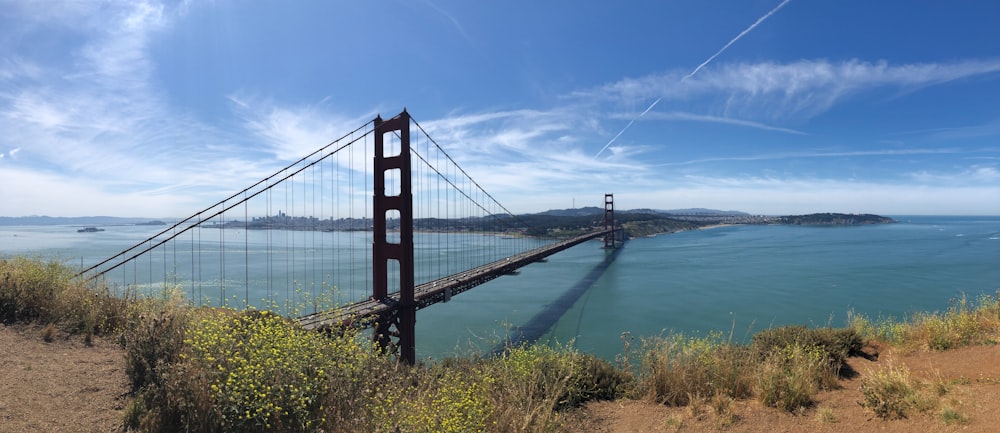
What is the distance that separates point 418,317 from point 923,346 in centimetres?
2125

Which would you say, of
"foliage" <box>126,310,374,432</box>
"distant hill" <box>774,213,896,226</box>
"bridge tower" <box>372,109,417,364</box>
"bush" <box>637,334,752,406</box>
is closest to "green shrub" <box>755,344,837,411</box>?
"bush" <box>637,334,752,406</box>

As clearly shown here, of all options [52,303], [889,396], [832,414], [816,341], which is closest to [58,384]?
[52,303]

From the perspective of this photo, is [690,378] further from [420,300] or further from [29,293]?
[420,300]

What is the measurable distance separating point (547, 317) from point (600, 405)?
20.3 meters

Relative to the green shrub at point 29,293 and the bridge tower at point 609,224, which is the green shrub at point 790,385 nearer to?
the green shrub at point 29,293

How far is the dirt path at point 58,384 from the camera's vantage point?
12.8 feet

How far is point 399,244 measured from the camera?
16406 millimetres

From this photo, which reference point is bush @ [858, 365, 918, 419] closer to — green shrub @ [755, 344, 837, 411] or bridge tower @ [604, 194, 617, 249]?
green shrub @ [755, 344, 837, 411]

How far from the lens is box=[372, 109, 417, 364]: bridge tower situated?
15.8 m

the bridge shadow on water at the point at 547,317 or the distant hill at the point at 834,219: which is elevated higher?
the distant hill at the point at 834,219

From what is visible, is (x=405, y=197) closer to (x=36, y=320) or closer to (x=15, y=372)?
(x=36, y=320)

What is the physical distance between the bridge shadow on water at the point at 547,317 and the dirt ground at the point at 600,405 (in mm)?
6285

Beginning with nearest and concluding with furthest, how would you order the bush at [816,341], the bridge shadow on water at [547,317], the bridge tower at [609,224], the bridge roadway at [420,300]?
the bush at [816,341], the bridge roadway at [420,300], the bridge shadow on water at [547,317], the bridge tower at [609,224]

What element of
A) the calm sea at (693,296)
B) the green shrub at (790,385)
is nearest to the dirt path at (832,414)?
the green shrub at (790,385)
